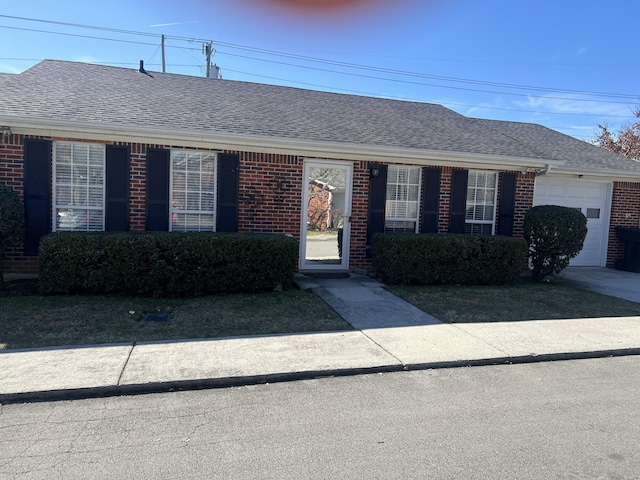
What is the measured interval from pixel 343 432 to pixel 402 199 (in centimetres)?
702

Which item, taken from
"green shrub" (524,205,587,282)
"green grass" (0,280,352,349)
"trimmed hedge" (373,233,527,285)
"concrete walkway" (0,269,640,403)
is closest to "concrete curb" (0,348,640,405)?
"concrete walkway" (0,269,640,403)

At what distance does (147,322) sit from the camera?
587cm

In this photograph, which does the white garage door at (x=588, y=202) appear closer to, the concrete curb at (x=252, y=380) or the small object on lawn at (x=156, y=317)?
the concrete curb at (x=252, y=380)

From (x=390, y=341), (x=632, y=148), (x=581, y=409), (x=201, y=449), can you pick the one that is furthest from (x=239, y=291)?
(x=632, y=148)

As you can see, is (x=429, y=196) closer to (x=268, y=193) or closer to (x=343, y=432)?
(x=268, y=193)

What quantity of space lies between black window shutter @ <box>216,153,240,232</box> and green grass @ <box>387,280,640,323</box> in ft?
10.8

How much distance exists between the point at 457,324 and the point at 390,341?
134 cm

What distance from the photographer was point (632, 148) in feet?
76.0

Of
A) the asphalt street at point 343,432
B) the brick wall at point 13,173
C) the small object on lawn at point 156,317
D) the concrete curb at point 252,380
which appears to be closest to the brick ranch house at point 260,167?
the brick wall at point 13,173

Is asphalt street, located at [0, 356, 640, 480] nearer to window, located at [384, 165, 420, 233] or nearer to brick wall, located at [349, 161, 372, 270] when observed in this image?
brick wall, located at [349, 161, 372, 270]

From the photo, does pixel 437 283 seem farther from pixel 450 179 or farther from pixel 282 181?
pixel 282 181

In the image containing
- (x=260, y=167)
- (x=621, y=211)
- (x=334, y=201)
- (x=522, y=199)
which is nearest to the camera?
(x=260, y=167)

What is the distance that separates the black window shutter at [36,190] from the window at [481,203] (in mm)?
8338

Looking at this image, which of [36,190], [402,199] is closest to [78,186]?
[36,190]
